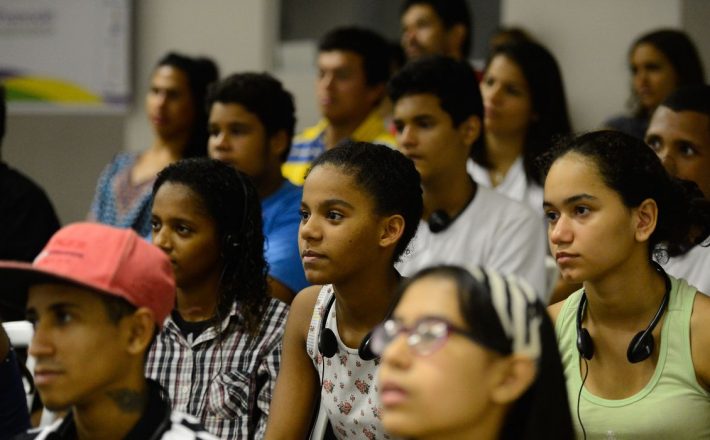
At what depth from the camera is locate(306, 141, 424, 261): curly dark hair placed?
326 centimetres

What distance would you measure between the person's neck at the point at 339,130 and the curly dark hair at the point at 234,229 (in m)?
1.69

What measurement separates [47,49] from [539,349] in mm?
5646

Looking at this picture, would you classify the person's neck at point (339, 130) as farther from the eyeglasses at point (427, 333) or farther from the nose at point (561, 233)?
the eyeglasses at point (427, 333)

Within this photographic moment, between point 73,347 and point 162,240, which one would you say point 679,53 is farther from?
point 73,347

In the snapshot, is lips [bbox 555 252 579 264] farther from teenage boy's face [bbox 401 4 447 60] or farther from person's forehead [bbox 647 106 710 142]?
teenage boy's face [bbox 401 4 447 60]

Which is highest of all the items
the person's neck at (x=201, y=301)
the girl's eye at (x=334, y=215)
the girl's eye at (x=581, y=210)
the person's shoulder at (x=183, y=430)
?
the girl's eye at (x=581, y=210)

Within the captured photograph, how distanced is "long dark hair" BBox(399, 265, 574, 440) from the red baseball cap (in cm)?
69

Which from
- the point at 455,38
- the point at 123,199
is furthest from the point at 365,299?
the point at 455,38

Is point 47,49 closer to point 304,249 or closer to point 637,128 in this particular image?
point 637,128

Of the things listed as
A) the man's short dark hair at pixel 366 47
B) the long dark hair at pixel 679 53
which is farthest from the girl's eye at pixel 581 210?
the man's short dark hair at pixel 366 47

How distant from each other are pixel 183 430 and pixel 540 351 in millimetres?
755

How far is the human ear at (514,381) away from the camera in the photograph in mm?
2047

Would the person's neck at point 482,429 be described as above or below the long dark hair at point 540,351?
below

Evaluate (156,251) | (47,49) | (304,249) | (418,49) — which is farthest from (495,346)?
(47,49)
